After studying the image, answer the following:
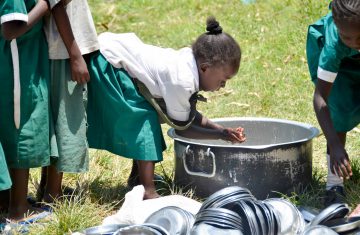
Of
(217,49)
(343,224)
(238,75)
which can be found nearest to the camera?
(343,224)

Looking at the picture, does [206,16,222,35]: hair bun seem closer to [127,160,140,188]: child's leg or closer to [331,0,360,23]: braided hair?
[331,0,360,23]: braided hair

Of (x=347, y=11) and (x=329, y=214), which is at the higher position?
(x=347, y=11)

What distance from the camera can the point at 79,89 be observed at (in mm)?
3779

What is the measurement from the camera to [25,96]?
358 cm

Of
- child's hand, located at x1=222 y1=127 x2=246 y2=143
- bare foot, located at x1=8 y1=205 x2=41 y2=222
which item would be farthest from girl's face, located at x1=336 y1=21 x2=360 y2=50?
bare foot, located at x1=8 y1=205 x2=41 y2=222

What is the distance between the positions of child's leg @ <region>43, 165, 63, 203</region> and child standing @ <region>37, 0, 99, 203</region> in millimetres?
65

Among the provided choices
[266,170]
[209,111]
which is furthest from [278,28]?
[266,170]

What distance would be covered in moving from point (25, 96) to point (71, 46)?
0.34 metres

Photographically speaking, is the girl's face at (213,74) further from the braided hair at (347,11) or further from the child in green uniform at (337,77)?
the braided hair at (347,11)

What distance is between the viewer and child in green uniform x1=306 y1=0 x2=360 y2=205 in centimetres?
336

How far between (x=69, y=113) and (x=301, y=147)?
1244 millimetres

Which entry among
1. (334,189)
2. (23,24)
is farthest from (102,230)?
(334,189)

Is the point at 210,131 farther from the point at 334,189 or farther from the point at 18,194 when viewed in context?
the point at 18,194

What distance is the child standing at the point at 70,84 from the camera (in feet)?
12.0
